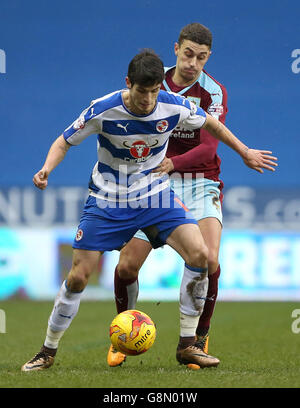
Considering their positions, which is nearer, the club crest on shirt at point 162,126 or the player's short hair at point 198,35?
the club crest on shirt at point 162,126

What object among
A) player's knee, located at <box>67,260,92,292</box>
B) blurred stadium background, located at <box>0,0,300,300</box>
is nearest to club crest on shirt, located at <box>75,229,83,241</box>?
player's knee, located at <box>67,260,92,292</box>

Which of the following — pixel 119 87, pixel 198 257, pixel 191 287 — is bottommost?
pixel 191 287

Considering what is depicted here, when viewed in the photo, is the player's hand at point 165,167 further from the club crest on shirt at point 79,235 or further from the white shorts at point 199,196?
the club crest on shirt at point 79,235

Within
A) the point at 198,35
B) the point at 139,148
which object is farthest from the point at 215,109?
the point at 139,148

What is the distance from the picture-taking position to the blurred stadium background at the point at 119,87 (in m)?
12.2

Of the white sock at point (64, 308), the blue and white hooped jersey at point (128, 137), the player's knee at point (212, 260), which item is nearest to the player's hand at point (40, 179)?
the blue and white hooped jersey at point (128, 137)

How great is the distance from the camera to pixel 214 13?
13266 mm

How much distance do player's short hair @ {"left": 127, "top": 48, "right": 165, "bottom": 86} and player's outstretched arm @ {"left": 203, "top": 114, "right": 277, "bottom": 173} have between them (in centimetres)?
68

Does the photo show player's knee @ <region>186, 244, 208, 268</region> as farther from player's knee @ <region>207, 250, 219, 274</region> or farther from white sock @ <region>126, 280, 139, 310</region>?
white sock @ <region>126, 280, 139, 310</region>

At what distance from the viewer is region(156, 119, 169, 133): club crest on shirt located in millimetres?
5273

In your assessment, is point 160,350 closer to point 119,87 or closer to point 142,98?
point 142,98

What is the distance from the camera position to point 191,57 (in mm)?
5820

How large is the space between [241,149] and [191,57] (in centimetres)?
88

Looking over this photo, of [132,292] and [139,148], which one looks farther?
[132,292]
